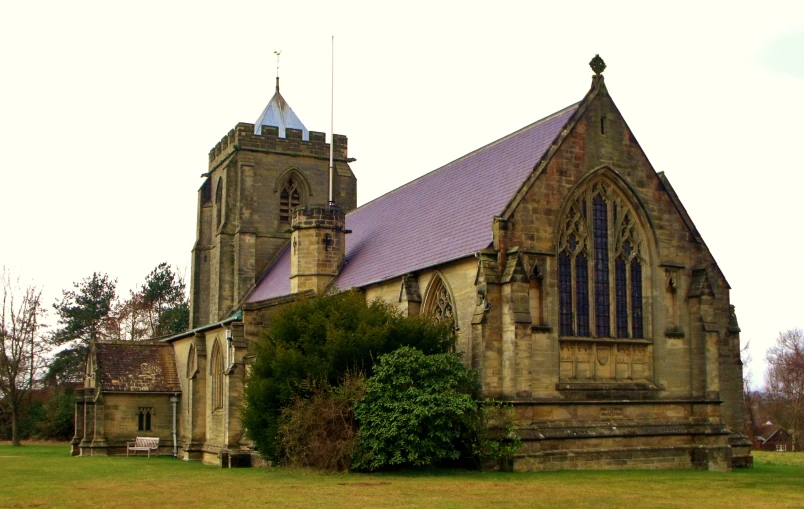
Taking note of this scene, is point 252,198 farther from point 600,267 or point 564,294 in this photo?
point 564,294

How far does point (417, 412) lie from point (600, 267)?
7.73 metres

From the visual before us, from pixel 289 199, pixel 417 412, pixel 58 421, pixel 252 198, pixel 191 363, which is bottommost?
pixel 58 421

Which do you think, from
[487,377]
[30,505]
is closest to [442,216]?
[487,377]

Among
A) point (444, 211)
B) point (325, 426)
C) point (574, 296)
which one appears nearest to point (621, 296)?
point (574, 296)

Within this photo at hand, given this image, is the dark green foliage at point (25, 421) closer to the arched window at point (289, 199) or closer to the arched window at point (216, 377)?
the arched window at point (289, 199)

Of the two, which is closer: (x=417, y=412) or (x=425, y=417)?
(x=417, y=412)

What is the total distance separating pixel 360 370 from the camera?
2556 cm

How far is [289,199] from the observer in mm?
47750

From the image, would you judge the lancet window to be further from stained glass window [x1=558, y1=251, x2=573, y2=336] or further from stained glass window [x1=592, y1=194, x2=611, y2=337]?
stained glass window [x1=592, y1=194, x2=611, y2=337]

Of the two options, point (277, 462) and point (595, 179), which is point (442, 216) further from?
point (277, 462)

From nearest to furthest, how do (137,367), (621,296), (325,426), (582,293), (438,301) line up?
(325,426), (582,293), (621,296), (438,301), (137,367)

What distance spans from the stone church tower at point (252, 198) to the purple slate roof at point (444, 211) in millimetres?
5725

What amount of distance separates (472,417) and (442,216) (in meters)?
9.21

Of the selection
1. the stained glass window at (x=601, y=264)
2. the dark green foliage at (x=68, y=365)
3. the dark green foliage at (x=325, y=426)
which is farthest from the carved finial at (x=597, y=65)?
the dark green foliage at (x=68, y=365)
